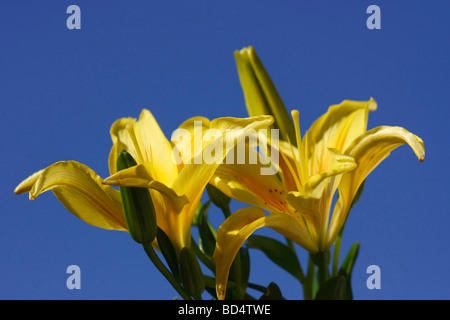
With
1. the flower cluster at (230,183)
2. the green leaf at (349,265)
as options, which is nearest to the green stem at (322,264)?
the flower cluster at (230,183)

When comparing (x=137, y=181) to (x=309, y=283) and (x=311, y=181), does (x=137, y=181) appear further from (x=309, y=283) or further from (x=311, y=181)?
(x=309, y=283)

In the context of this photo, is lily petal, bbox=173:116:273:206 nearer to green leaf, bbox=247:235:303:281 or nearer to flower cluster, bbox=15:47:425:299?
flower cluster, bbox=15:47:425:299

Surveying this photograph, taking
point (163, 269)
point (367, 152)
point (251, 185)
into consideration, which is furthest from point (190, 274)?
point (367, 152)

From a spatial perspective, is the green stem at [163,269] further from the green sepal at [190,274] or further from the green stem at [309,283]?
the green stem at [309,283]

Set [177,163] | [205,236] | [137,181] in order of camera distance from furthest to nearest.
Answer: [205,236] → [177,163] → [137,181]

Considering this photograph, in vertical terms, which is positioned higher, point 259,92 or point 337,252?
point 259,92

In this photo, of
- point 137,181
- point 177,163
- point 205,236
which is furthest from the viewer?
point 205,236
